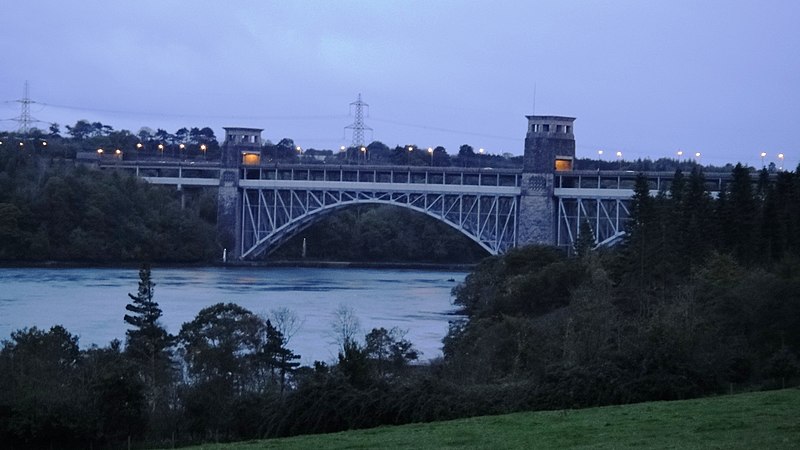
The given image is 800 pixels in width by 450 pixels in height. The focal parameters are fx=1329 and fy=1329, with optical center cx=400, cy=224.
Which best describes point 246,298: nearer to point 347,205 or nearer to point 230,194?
point 347,205

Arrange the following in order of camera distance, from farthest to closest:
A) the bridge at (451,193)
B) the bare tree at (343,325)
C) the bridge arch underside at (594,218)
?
the bridge at (451,193)
the bridge arch underside at (594,218)
the bare tree at (343,325)

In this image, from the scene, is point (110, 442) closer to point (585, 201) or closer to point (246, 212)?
point (585, 201)

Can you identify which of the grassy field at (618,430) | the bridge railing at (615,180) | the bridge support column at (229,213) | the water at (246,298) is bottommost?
the water at (246,298)

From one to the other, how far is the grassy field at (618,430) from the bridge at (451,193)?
3197 cm

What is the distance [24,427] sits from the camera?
17062 mm

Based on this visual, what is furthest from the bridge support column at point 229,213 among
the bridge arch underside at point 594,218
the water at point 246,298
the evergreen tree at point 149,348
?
the evergreen tree at point 149,348

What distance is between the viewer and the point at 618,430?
13.6m

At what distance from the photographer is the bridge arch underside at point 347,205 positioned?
2083 inches

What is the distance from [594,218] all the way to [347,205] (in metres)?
10.9

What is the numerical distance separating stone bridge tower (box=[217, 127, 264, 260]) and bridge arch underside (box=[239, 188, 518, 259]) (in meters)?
0.37

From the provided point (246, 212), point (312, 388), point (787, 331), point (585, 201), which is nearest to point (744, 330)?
point (787, 331)

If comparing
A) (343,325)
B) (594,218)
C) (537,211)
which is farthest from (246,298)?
(594,218)

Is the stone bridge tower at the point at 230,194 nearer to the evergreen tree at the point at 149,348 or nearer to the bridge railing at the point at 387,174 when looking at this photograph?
the bridge railing at the point at 387,174

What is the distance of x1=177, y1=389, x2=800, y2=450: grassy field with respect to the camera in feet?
Result: 40.6
